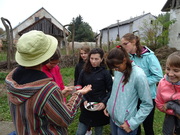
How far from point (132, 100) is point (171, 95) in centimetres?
40

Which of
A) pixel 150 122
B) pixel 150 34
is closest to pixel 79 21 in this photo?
pixel 150 34

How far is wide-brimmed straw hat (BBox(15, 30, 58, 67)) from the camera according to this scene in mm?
1186

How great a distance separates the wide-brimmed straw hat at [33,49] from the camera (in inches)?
46.7

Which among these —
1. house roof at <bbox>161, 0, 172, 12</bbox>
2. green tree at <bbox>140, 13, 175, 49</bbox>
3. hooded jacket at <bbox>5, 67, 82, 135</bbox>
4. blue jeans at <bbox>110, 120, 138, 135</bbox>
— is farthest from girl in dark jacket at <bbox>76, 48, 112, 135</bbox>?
house roof at <bbox>161, 0, 172, 12</bbox>

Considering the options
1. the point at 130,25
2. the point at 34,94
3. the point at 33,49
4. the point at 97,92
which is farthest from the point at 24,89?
the point at 130,25

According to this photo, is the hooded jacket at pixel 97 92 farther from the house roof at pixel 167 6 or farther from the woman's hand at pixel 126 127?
A: the house roof at pixel 167 6

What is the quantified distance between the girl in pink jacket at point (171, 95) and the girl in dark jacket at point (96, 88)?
0.91m

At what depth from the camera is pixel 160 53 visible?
1245 cm

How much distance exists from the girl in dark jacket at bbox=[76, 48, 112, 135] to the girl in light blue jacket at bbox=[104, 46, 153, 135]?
1.99 feet

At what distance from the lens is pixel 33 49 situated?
1.19m

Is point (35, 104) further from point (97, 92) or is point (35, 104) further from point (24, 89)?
point (97, 92)

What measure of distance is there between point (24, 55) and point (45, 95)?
1.16 feet

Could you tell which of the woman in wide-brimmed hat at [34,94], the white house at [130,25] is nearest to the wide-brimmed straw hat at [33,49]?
the woman in wide-brimmed hat at [34,94]

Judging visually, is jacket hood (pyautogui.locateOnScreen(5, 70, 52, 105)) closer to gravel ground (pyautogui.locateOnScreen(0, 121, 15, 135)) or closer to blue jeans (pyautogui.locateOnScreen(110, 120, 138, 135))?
A: blue jeans (pyautogui.locateOnScreen(110, 120, 138, 135))
